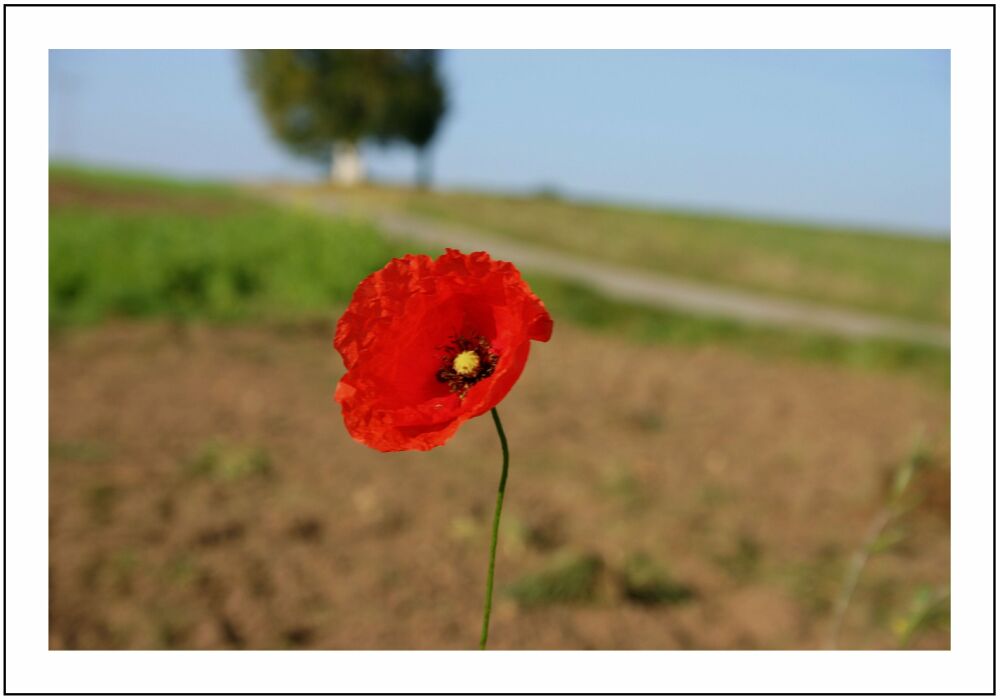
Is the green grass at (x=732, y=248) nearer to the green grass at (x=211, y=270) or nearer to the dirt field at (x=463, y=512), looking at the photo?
the green grass at (x=211, y=270)

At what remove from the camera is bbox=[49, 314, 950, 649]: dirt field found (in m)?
2.62

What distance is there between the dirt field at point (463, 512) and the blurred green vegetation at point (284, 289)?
1.20 metres

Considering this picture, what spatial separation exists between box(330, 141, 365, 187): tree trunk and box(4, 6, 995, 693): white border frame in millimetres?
19257

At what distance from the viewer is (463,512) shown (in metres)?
3.26

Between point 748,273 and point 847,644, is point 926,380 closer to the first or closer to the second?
point 847,644

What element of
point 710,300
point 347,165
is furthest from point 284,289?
→ point 347,165

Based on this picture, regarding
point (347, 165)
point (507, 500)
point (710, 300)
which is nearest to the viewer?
point (507, 500)

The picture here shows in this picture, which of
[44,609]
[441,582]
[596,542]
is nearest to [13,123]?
[44,609]

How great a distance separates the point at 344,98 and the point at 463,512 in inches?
614

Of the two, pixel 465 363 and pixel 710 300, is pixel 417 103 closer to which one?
pixel 710 300

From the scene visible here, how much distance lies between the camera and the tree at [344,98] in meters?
16.0

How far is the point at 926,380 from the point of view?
5840mm
